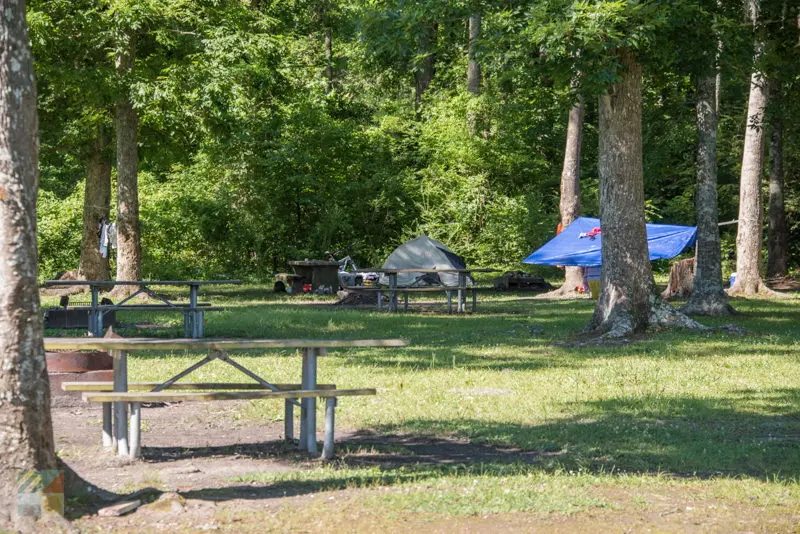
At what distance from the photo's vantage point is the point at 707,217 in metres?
17.3

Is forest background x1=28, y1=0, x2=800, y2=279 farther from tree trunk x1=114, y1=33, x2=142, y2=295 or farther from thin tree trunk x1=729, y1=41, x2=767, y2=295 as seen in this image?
thin tree trunk x1=729, y1=41, x2=767, y2=295

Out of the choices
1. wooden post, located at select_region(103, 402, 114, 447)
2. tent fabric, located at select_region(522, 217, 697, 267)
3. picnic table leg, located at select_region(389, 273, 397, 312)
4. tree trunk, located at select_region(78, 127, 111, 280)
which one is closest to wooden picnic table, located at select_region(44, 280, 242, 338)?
picnic table leg, located at select_region(389, 273, 397, 312)

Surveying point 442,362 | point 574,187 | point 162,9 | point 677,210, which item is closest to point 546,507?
point 442,362

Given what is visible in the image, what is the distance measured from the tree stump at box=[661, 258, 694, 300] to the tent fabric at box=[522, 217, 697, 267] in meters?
0.32

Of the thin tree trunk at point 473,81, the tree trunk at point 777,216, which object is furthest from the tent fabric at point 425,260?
the tree trunk at point 777,216

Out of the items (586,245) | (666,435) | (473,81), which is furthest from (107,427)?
(473,81)

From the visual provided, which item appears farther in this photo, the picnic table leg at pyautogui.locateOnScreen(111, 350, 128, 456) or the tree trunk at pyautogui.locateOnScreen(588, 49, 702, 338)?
the tree trunk at pyautogui.locateOnScreen(588, 49, 702, 338)

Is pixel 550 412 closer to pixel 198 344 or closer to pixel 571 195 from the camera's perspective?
pixel 198 344

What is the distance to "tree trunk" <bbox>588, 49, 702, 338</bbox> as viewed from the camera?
14195 mm

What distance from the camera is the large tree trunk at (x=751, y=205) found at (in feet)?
69.7

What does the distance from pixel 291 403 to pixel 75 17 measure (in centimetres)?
1462

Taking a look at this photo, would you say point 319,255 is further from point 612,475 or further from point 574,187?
point 612,475

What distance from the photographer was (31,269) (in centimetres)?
496

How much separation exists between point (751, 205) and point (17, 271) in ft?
62.4
